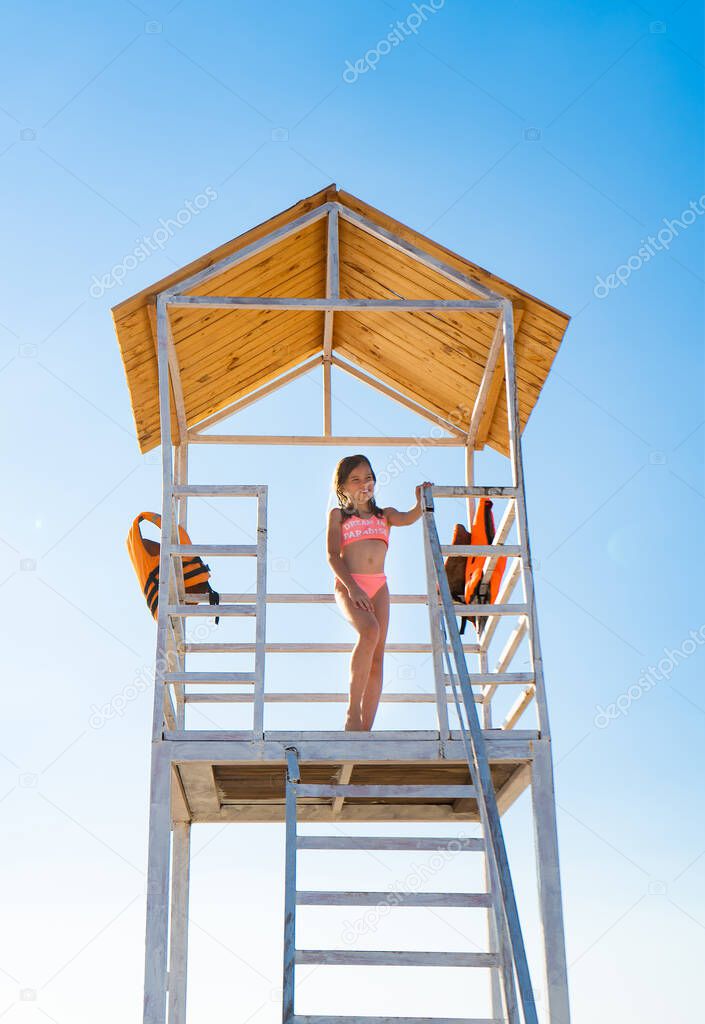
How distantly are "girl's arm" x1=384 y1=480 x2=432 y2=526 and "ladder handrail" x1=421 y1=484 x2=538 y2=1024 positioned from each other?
13.0 inches

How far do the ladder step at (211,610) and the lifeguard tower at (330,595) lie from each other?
1cm

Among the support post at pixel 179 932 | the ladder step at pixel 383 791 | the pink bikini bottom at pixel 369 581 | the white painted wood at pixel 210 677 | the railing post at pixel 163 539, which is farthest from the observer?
the support post at pixel 179 932

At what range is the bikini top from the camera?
26.9 ft

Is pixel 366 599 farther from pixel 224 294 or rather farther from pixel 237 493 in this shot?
pixel 224 294

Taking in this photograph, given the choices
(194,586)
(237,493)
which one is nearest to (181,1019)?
(194,586)

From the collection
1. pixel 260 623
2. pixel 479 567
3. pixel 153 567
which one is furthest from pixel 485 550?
pixel 153 567

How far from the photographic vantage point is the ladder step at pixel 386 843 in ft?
21.4

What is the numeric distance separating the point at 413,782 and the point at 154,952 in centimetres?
237

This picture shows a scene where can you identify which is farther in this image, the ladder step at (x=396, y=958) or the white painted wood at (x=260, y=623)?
the white painted wood at (x=260, y=623)

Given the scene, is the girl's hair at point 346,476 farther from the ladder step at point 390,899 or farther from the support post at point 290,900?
the ladder step at point 390,899

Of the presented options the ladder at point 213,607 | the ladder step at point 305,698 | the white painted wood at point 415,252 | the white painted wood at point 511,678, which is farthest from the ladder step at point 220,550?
the white painted wood at point 415,252

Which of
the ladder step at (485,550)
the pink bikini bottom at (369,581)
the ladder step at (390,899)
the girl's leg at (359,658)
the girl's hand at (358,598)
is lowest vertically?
the ladder step at (390,899)

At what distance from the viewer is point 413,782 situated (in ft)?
27.9

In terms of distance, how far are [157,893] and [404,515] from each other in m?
2.91
